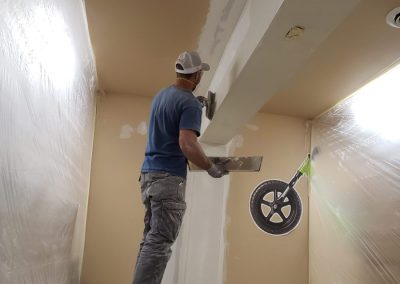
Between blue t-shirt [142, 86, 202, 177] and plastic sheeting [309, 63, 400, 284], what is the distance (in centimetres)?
110

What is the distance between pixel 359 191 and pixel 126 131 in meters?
1.72

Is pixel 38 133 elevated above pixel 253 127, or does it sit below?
below

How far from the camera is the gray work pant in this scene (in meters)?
1.47

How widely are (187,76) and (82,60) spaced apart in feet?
2.07

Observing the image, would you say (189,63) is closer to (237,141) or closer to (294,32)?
(294,32)

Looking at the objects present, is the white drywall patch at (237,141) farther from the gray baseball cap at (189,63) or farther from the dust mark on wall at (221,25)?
the gray baseball cap at (189,63)

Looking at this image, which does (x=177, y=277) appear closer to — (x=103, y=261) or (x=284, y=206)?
(x=103, y=261)

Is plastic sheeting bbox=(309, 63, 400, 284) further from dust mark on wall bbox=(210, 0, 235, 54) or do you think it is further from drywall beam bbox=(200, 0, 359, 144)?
dust mark on wall bbox=(210, 0, 235, 54)

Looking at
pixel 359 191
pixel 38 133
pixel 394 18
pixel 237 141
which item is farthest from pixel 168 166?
pixel 237 141

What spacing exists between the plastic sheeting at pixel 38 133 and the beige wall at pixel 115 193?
0.79 meters

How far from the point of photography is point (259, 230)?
3.00m

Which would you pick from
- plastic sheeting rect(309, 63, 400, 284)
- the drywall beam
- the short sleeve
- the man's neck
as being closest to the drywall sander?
the drywall beam

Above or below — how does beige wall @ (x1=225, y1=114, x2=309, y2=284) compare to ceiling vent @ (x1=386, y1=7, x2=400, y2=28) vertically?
below

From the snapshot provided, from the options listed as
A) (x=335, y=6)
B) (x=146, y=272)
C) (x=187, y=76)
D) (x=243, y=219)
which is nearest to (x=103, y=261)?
(x=243, y=219)
